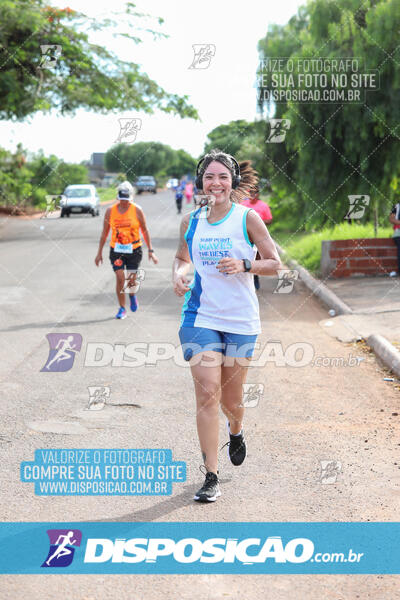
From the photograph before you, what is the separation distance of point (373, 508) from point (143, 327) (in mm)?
6154

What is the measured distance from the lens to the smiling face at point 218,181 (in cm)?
470

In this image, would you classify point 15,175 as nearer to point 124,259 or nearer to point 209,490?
point 124,259

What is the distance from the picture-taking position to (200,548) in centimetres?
398

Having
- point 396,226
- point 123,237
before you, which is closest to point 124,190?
point 123,237

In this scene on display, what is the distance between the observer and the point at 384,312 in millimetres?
11164

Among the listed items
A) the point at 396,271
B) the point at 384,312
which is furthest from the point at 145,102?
the point at 384,312

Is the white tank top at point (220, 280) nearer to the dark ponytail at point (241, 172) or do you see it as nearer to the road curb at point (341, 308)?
the dark ponytail at point (241, 172)

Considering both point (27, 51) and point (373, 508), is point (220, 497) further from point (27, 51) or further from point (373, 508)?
point (27, 51)

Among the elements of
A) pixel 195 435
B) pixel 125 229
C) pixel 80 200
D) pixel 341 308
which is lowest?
pixel 80 200

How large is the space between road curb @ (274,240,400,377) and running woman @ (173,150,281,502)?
3.61 metres

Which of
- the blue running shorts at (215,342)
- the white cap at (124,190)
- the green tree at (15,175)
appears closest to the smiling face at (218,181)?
the blue running shorts at (215,342)

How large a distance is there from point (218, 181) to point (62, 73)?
24508mm

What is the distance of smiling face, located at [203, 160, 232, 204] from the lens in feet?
15.4

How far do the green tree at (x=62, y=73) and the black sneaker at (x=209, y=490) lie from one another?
21.9m
